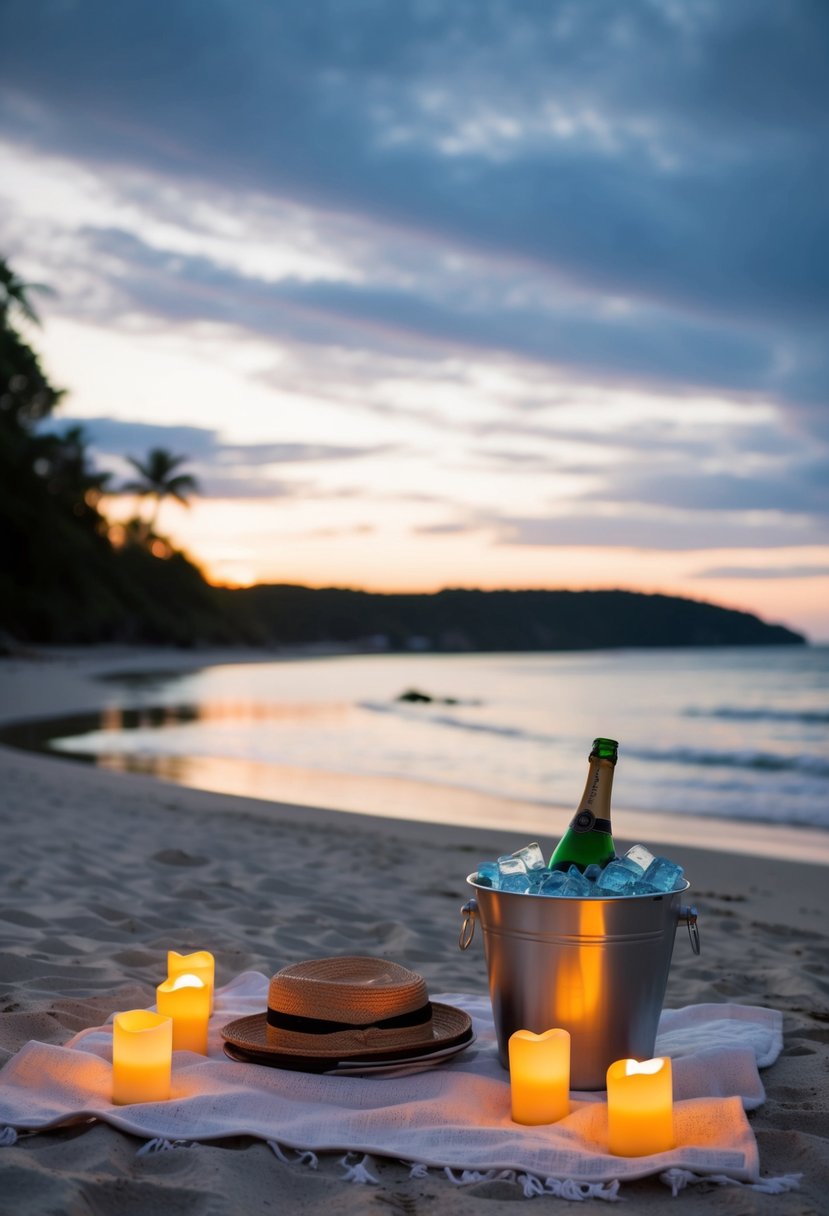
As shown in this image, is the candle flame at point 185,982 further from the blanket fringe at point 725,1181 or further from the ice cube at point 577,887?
the blanket fringe at point 725,1181

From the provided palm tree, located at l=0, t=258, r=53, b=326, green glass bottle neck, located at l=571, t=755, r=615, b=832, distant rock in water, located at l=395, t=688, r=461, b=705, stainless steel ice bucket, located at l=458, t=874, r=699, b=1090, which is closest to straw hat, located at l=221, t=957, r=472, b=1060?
stainless steel ice bucket, located at l=458, t=874, r=699, b=1090

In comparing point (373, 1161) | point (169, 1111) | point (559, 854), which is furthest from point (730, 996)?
point (169, 1111)

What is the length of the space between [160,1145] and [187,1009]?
59 cm

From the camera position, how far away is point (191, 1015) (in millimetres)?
2879

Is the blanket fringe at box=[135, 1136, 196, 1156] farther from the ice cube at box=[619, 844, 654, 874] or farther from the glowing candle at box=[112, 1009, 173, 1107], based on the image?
the ice cube at box=[619, 844, 654, 874]

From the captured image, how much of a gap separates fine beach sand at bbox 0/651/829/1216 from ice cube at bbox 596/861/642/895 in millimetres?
620

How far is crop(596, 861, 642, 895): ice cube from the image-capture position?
257 cm

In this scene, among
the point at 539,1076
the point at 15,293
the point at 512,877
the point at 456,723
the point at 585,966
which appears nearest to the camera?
the point at 539,1076

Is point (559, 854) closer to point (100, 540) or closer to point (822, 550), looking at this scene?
point (822, 550)

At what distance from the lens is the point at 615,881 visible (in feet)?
8.45

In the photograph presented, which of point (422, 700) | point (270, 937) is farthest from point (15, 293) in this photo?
point (270, 937)

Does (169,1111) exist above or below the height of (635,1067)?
below

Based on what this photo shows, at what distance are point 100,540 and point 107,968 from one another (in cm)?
5561

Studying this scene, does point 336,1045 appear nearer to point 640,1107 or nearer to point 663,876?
point 640,1107
